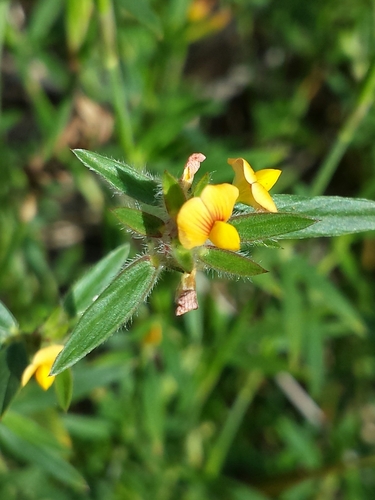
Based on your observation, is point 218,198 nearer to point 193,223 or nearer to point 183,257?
point 193,223

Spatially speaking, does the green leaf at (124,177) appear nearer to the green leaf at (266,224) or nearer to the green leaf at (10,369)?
the green leaf at (266,224)

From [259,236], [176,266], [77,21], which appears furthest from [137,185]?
[77,21]

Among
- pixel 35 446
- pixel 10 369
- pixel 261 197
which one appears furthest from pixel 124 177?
pixel 35 446

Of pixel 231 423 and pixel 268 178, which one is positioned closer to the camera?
pixel 268 178

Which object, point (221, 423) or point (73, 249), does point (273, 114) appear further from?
point (221, 423)

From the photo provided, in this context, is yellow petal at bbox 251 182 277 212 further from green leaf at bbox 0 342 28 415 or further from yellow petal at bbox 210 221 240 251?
green leaf at bbox 0 342 28 415

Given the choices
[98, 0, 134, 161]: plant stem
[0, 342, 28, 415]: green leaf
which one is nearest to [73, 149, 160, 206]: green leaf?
[0, 342, 28, 415]: green leaf

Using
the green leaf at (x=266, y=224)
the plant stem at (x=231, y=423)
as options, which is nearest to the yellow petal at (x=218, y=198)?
the green leaf at (x=266, y=224)
